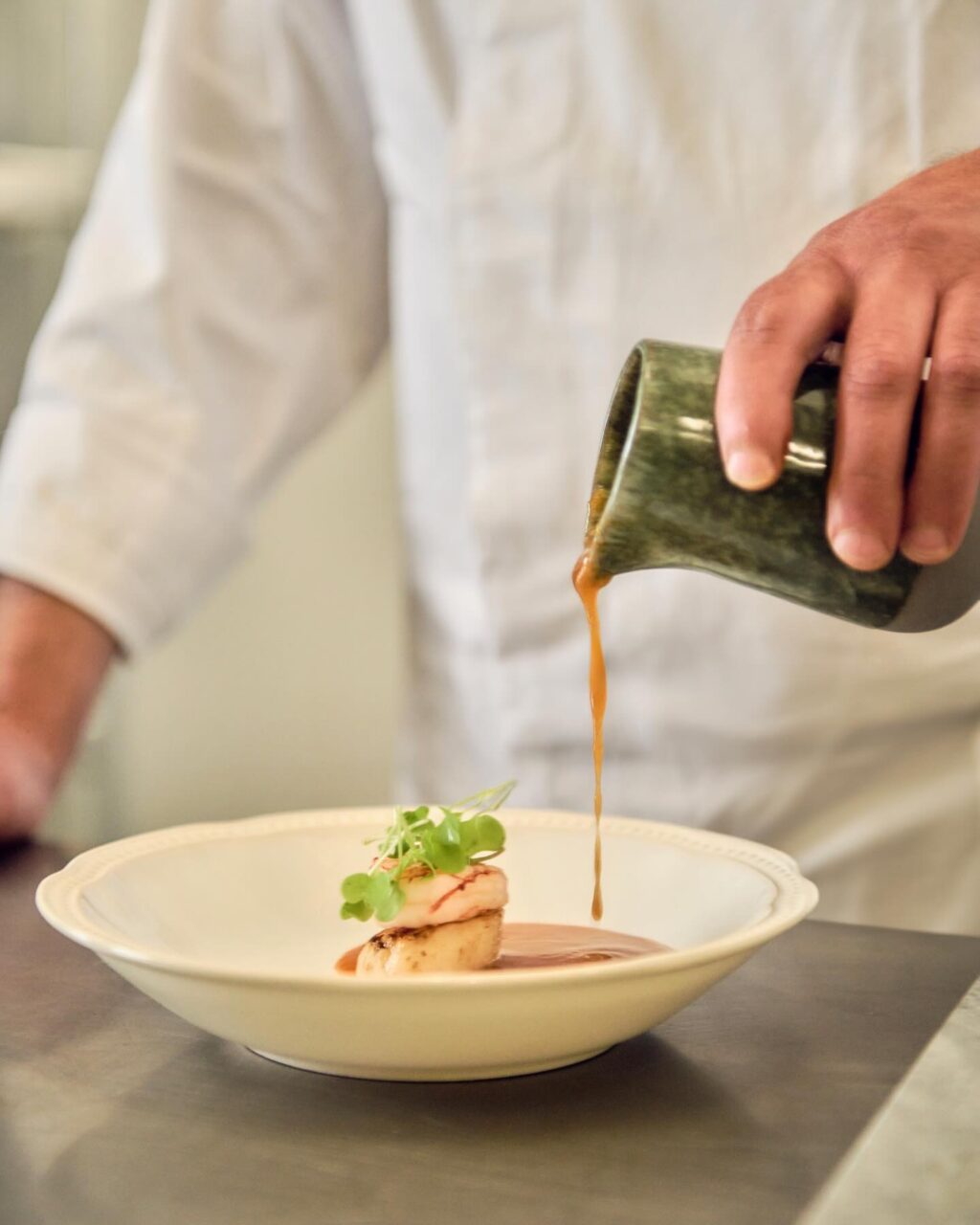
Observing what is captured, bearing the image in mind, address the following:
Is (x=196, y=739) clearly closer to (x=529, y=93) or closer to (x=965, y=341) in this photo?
(x=529, y=93)

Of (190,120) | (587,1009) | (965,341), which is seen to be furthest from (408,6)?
(587,1009)

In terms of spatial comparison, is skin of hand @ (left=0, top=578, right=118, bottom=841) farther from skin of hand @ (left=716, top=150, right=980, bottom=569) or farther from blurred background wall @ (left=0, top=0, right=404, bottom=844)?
blurred background wall @ (left=0, top=0, right=404, bottom=844)

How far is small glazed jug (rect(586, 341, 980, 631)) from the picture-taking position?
70cm

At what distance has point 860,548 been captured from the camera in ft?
2.18

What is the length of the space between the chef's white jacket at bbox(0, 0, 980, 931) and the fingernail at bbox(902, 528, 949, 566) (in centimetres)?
49

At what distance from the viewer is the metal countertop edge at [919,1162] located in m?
0.45

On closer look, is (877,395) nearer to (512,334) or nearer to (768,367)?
(768,367)

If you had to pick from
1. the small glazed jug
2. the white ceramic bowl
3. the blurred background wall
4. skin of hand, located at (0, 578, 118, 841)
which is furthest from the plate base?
the blurred background wall

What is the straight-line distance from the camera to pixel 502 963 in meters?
0.82

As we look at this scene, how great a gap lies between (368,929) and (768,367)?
1.42 ft

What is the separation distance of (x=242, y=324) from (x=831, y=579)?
870 millimetres

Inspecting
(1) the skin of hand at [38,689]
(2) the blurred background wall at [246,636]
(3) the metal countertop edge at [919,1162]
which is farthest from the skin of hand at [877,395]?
(2) the blurred background wall at [246,636]

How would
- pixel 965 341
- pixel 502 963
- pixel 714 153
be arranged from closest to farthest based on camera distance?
pixel 965 341 < pixel 502 963 < pixel 714 153

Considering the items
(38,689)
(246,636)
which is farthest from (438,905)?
(246,636)
